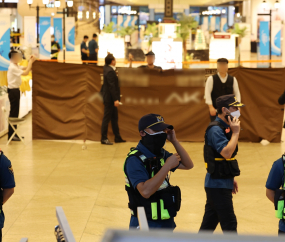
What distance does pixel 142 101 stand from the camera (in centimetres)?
1051

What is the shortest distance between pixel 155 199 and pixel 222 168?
4.18 feet

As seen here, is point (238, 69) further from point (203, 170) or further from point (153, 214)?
point (153, 214)

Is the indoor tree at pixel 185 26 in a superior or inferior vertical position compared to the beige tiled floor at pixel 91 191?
superior

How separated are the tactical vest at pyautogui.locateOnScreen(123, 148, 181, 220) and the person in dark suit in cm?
676

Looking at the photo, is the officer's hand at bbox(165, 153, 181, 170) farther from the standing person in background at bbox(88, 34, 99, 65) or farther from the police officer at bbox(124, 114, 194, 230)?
the standing person in background at bbox(88, 34, 99, 65)

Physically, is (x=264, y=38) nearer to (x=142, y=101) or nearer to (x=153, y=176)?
(x=142, y=101)

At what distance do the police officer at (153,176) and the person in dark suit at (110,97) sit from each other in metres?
6.71

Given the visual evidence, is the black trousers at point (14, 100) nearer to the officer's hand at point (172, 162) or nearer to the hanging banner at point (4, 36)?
the hanging banner at point (4, 36)

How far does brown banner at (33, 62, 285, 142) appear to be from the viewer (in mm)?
10305

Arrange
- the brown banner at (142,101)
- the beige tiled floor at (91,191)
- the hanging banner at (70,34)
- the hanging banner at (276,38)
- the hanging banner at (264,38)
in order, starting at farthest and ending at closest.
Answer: the hanging banner at (70,34) → the hanging banner at (264,38) → the hanging banner at (276,38) → the brown banner at (142,101) → the beige tiled floor at (91,191)

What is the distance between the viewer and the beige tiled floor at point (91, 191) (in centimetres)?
550

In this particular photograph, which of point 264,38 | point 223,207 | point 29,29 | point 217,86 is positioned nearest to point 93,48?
point 29,29

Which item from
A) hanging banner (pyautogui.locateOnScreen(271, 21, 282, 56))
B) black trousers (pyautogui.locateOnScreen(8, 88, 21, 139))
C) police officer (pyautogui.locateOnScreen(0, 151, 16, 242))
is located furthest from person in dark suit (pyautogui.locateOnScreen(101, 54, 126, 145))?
hanging banner (pyautogui.locateOnScreen(271, 21, 282, 56))

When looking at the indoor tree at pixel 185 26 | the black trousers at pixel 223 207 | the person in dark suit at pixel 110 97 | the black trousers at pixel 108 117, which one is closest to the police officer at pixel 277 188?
the black trousers at pixel 223 207
